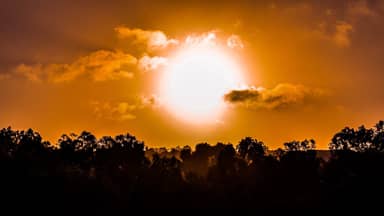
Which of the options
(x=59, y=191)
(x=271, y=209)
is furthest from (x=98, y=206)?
(x=271, y=209)

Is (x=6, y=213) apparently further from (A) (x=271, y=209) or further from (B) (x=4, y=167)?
(A) (x=271, y=209)

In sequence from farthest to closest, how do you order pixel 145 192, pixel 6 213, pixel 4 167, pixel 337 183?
1. pixel 337 183
2. pixel 145 192
3. pixel 4 167
4. pixel 6 213

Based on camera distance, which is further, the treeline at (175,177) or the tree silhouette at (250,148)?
the tree silhouette at (250,148)

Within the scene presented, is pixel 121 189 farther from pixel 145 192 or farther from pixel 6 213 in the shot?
pixel 6 213

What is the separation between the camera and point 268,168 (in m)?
108

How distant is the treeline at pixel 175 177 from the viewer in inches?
3381

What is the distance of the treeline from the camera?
85875 millimetres

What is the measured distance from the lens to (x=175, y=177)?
335 feet

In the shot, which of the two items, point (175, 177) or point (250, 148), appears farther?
point (250, 148)

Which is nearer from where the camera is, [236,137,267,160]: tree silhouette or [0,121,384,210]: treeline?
[0,121,384,210]: treeline

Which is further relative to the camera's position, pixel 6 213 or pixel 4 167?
pixel 4 167

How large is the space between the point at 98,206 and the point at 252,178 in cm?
3221

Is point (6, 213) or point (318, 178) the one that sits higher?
point (318, 178)

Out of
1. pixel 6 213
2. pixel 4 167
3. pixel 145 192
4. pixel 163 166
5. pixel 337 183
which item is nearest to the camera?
pixel 6 213
